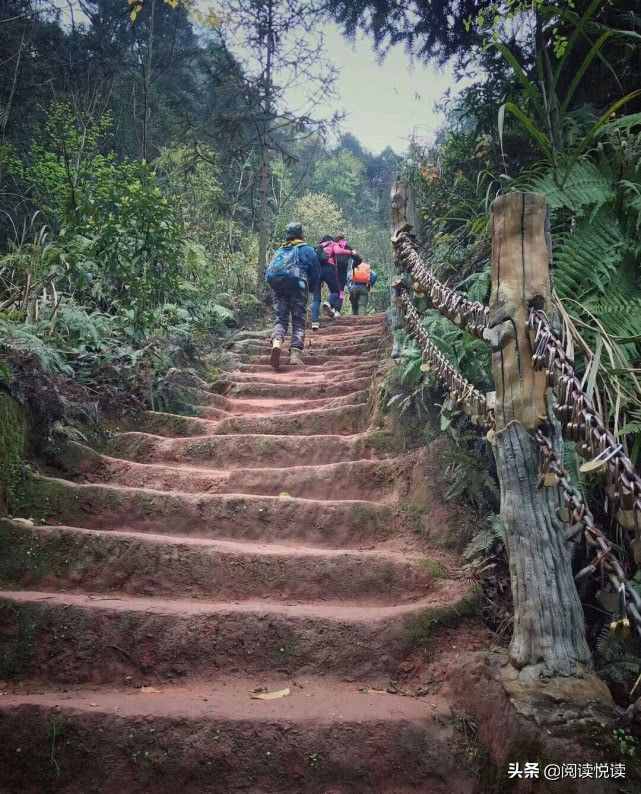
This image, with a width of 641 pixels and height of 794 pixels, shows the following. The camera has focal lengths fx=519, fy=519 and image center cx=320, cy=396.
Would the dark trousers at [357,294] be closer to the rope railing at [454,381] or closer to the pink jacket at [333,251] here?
the pink jacket at [333,251]

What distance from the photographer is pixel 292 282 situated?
6.69 meters

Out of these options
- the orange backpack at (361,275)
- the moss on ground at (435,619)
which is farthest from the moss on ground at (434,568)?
the orange backpack at (361,275)

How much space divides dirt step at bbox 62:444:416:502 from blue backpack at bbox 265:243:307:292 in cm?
353

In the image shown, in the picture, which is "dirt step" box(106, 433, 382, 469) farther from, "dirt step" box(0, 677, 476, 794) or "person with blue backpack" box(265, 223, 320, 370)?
"person with blue backpack" box(265, 223, 320, 370)

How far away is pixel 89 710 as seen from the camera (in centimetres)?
198

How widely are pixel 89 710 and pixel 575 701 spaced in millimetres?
1758

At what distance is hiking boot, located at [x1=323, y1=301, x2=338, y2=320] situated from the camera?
33.0 feet

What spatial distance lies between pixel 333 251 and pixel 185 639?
8752 millimetres

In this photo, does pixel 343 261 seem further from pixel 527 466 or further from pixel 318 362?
pixel 527 466

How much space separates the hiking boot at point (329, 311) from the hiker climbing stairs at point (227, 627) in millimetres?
6277

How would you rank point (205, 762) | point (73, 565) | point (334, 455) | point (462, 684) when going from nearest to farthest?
1. point (205, 762)
2. point (462, 684)
3. point (73, 565)
4. point (334, 455)

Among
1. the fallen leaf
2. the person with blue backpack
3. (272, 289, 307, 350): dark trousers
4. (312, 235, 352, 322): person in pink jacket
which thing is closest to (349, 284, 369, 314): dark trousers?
(312, 235, 352, 322): person in pink jacket

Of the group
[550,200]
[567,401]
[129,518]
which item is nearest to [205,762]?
[129,518]

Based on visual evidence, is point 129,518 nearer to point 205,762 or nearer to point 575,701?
point 205,762
